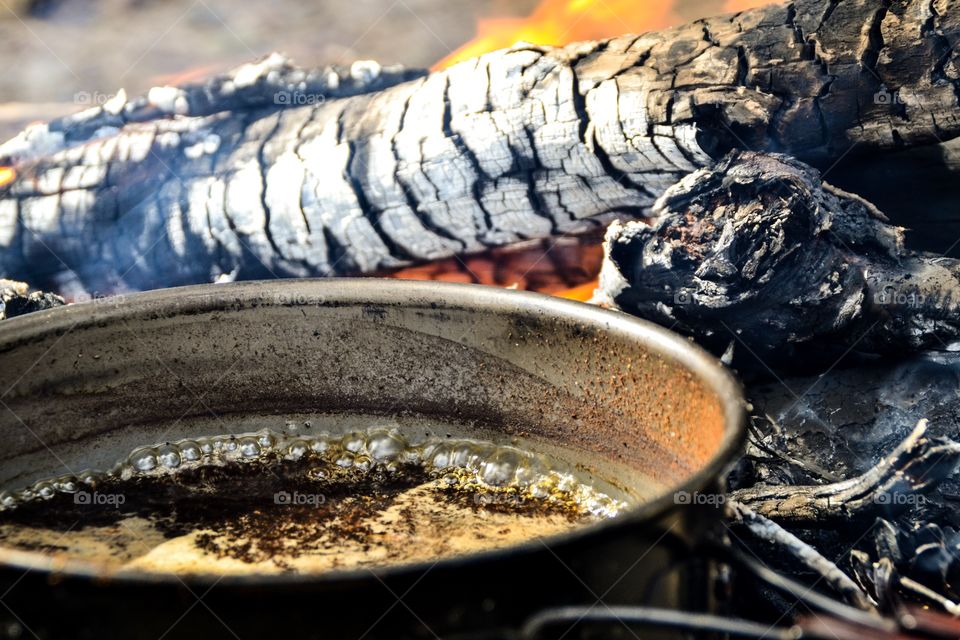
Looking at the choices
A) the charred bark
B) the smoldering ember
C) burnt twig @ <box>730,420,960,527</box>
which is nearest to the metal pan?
the smoldering ember

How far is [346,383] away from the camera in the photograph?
7.72ft

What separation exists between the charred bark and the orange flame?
0.69 feet

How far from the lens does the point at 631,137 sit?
2967 millimetres

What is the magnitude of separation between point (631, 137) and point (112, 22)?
8.57 feet

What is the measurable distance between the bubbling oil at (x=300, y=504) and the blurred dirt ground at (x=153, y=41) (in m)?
2.18

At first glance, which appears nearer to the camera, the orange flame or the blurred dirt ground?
the orange flame

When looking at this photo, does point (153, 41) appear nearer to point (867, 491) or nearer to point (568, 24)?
point (568, 24)

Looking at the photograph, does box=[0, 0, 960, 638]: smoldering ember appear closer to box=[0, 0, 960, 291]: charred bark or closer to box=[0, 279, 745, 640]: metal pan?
box=[0, 0, 960, 291]: charred bark

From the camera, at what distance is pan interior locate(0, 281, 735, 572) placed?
6.55 feet

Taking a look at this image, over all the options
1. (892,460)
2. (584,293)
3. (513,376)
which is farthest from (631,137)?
(892,460)

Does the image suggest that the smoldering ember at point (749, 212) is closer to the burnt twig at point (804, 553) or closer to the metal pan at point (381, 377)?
the burnt twig at point (804, 553)

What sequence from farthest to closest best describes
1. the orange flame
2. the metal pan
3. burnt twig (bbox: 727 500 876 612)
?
the orange flame → the metal pan → burnt twig (bbox: 727 500 876 612)

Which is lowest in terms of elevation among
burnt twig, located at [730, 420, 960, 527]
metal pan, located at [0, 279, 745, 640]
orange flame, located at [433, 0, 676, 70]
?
burnt twig, located at [730, 420, 960, 527]

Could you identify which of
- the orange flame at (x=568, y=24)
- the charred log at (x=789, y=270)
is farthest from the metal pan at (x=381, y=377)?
the orange flame at (x=568, y=24)
